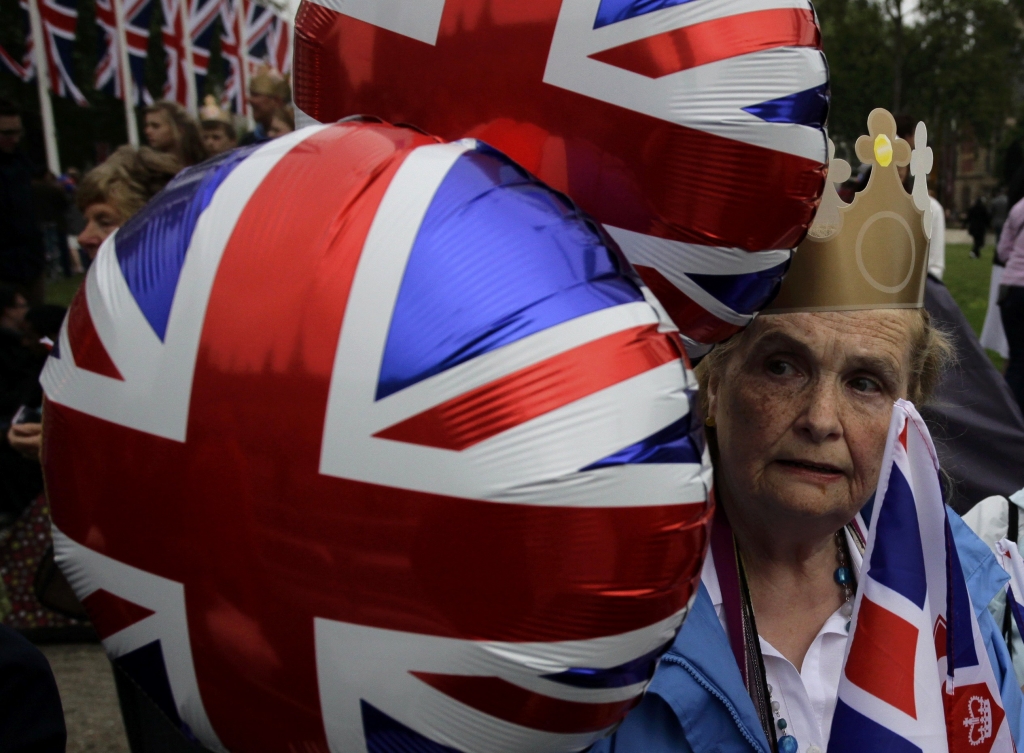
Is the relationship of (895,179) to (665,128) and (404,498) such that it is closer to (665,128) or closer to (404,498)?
(665,128)

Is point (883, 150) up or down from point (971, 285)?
up

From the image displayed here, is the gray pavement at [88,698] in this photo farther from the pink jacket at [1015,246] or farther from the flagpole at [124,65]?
the flagpole at [124,65]

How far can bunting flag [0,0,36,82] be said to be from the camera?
9.45m

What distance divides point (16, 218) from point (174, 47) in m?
7.33

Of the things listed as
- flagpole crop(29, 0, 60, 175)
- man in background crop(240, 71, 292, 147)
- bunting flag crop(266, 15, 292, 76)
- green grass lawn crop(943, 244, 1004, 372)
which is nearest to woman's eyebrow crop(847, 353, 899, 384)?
man in background crop(240, 71, 292, 147)

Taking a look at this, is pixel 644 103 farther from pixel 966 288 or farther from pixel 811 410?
pixel 966 288

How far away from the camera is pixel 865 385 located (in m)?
1.68

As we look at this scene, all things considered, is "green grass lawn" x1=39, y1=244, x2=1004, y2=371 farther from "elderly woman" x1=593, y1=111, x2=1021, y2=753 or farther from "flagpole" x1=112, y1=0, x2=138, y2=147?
"elderly woman" x1=593, y1=111, x2=1021, y2=753

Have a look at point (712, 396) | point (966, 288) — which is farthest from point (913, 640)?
point (966, 288)

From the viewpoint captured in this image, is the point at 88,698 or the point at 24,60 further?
the point at 24,60

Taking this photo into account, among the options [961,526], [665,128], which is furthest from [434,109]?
[961,526]

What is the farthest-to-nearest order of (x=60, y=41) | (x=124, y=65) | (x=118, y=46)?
(x=124, y=65)
(x=118, y=46)
(x=60, y=41)

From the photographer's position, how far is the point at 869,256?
1.65m

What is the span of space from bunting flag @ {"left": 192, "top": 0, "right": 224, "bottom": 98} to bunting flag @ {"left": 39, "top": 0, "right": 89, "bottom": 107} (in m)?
3.42
